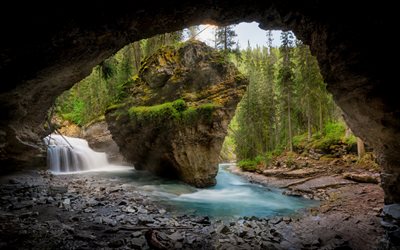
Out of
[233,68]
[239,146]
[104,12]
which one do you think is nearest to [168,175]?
[233,68]

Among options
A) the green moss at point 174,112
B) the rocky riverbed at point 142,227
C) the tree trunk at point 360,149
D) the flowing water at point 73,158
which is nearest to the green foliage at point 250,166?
the tree trunk at point 360,149

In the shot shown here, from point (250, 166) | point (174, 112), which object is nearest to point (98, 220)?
point (174, 112)

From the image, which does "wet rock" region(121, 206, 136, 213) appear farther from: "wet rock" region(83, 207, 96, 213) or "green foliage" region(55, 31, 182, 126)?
"green foliage" region(55, 31, 182, 126)

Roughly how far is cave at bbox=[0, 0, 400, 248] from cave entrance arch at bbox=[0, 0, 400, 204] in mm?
18

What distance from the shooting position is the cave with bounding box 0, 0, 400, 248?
4.89 meters

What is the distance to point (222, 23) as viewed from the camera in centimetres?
766

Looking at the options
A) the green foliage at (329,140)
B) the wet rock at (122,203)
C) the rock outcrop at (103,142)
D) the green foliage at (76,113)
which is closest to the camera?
the wet rock at (122,203)

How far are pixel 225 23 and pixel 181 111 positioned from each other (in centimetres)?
894

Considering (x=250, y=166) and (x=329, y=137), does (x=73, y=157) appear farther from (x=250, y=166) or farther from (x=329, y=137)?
(x=329, y=137)

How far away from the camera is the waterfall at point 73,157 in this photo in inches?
789

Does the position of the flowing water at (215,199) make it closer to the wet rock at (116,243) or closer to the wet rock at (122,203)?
the wet rock at (122,203)

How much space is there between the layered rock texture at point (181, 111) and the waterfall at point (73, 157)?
5234 mm

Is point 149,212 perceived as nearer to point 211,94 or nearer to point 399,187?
point 399,187

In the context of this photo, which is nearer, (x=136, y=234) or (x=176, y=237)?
(x=136, y=234)
